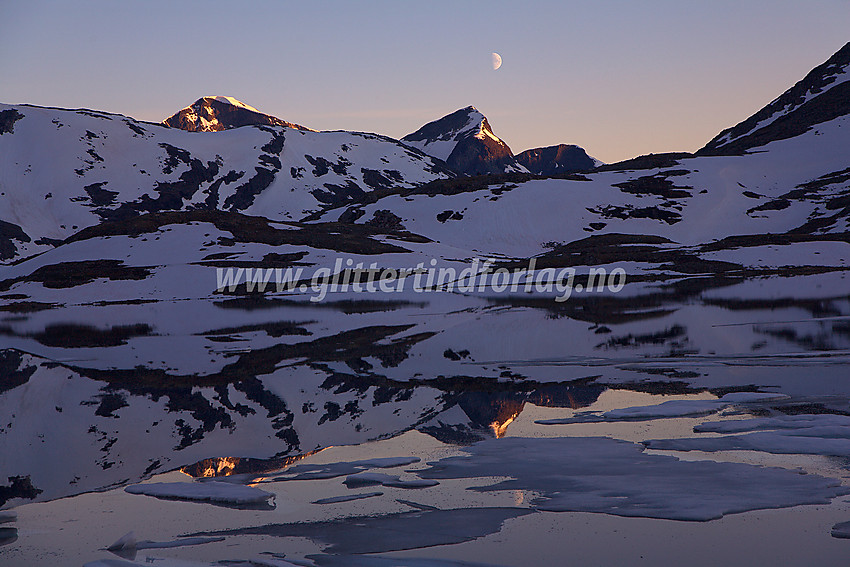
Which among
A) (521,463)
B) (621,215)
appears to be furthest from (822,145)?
(521,463)

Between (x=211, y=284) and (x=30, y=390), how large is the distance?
170 ft

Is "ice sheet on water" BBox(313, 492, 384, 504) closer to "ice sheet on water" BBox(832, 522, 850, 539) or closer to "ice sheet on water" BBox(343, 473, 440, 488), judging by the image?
"ice sheet on water" BBox(343, 473, 440, 488)

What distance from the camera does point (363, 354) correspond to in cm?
2856

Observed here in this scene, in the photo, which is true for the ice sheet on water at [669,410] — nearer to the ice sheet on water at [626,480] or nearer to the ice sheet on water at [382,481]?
the ice sheet on water at [626,480]

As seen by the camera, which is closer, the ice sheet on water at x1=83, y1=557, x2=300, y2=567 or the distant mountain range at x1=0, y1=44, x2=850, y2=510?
the ice sheet on water at x1=83, y1=557, x2=300, y2=567

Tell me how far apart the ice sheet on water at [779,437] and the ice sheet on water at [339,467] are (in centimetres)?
484

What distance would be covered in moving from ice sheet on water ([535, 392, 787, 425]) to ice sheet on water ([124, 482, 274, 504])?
23.7 feet

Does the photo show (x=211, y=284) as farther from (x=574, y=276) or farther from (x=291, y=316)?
(x=574, y=276)

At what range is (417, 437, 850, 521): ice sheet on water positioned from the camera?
10.8m

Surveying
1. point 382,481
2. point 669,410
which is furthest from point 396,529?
point 669,410

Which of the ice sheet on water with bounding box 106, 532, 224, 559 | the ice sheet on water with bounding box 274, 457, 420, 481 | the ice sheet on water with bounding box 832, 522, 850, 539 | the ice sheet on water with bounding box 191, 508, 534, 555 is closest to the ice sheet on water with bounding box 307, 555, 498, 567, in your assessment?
the ice sheet on water with bounding box 191, 508, 534, 555

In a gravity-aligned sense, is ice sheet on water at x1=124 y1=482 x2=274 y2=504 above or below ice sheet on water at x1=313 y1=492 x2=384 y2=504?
below

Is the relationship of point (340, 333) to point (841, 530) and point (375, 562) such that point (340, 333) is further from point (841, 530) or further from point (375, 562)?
point (841, 530)

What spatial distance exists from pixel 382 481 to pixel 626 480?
3.93 metres
